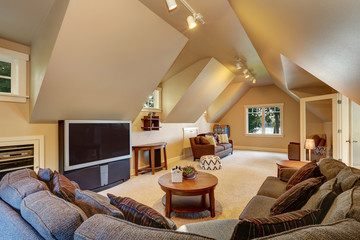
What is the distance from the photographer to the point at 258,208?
1.67m

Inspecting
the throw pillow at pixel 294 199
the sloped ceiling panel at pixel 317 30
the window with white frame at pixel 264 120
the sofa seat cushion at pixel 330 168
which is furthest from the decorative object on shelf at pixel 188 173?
the window with white frame at pixel 264 120

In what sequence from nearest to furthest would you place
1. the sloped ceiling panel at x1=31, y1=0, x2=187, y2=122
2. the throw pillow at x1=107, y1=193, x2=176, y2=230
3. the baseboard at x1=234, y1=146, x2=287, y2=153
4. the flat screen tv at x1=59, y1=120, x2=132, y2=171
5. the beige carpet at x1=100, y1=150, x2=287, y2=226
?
the throw pillow at x1=107, y1=193, x2=176, y2=230
the sloped ceiling panel at x1=31, y1=0, x2=187, y2=122
the beige carpet at x1=100, y1=150, x2=287, y2=226
the flat screen tv at x1=59, y1=120, x2=132, y2=171
the baseboard at x1=234, y1=146, x2=287, y2=153

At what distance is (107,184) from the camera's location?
11.3ft

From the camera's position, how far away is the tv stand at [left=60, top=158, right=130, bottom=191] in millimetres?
3049

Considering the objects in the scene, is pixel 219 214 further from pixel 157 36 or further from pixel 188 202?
pixel 157 36

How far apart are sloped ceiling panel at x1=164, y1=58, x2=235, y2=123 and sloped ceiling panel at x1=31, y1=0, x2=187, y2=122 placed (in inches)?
59.1

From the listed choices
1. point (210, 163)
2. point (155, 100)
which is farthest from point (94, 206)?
point (155, 100)

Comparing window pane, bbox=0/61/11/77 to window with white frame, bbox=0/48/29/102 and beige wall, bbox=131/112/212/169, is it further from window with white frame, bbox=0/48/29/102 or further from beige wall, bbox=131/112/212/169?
beige wall, bbox=131/112/212/169

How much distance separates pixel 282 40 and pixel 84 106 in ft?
10.8

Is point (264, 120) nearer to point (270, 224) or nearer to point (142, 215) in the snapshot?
point (270, 224)

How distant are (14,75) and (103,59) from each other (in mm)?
1360

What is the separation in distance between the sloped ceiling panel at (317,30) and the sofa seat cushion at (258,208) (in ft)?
4.98

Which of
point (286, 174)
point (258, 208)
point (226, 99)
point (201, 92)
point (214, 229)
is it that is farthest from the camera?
point (226, 99)

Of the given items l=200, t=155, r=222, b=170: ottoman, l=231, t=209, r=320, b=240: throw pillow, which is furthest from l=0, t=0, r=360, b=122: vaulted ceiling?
l=200, t=155, r=222, b=170: ottoman
